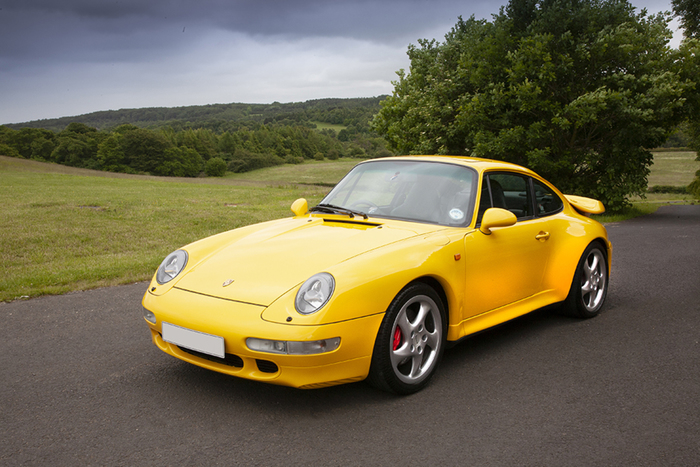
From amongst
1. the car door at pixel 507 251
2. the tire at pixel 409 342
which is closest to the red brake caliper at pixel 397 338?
the tire at pixel 409 342

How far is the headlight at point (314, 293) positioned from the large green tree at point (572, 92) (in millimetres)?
13534

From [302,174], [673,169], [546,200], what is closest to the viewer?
[546,200]

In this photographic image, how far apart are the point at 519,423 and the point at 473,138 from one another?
14.9 m

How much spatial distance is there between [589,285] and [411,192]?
6.82ft

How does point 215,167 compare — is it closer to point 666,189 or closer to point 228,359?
point 666,189

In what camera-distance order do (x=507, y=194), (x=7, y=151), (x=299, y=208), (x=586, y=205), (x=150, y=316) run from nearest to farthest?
1. (x=150, y=316)
2. (x=507, y=194)
3. (x=299, y=208)
4. (x=586, y=205)
5. (x=7, y=151)

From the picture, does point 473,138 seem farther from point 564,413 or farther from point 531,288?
point 564,413

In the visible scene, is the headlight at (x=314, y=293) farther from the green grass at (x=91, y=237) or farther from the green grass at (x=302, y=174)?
the green grass at (x=302, y=174)

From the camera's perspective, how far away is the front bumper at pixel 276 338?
107 inches

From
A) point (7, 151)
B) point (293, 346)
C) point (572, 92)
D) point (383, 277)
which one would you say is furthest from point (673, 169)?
point (7, 151)

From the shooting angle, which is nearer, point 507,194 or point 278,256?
point 278,256

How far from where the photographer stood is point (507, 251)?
3865mm

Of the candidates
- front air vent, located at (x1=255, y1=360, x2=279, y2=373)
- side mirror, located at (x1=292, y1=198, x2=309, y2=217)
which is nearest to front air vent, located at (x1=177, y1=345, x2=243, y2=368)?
front air vent, located at (x1=255, y1=360, x2=279, y2=373)

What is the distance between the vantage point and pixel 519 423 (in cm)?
281
